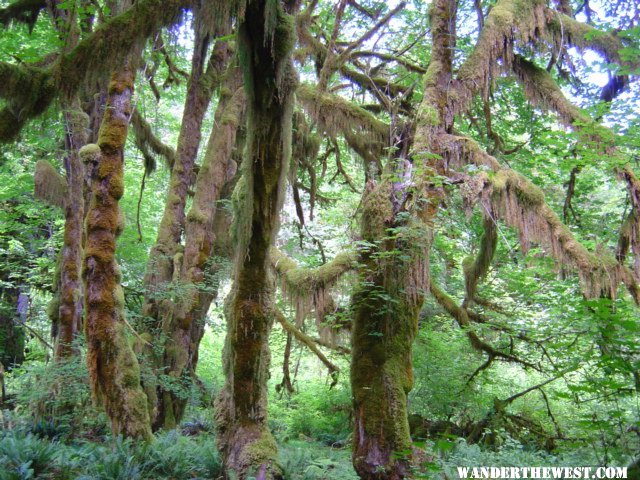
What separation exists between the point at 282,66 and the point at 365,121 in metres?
5.05

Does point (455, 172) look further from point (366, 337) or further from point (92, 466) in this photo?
point (92, 466)

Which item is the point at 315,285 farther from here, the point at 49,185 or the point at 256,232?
the point at 49,185

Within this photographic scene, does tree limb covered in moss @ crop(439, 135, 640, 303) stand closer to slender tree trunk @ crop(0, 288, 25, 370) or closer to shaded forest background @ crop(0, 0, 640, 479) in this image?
shaded forest background @ crop(0, 0, 640, 479)

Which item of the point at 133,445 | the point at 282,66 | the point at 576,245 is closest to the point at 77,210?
the point at 133,445

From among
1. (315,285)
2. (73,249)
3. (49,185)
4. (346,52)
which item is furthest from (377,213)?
(49,185)

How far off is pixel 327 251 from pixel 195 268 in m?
4.16

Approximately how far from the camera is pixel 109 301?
595 cm

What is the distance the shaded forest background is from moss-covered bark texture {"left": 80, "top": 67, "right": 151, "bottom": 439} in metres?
0.03

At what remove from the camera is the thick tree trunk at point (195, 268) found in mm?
8125

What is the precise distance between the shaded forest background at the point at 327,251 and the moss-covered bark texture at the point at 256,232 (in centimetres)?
2

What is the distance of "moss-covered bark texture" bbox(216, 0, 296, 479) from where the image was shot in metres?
3.68

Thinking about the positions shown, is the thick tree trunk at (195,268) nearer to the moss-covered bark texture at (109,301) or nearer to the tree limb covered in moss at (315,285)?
the moss-covered bark texture at (109,301)

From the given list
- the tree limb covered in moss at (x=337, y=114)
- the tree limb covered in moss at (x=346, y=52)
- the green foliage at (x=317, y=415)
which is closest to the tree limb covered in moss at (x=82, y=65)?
the tree limb covered in moss at (x=346, y=52)

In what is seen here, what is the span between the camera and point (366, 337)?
613 cm
